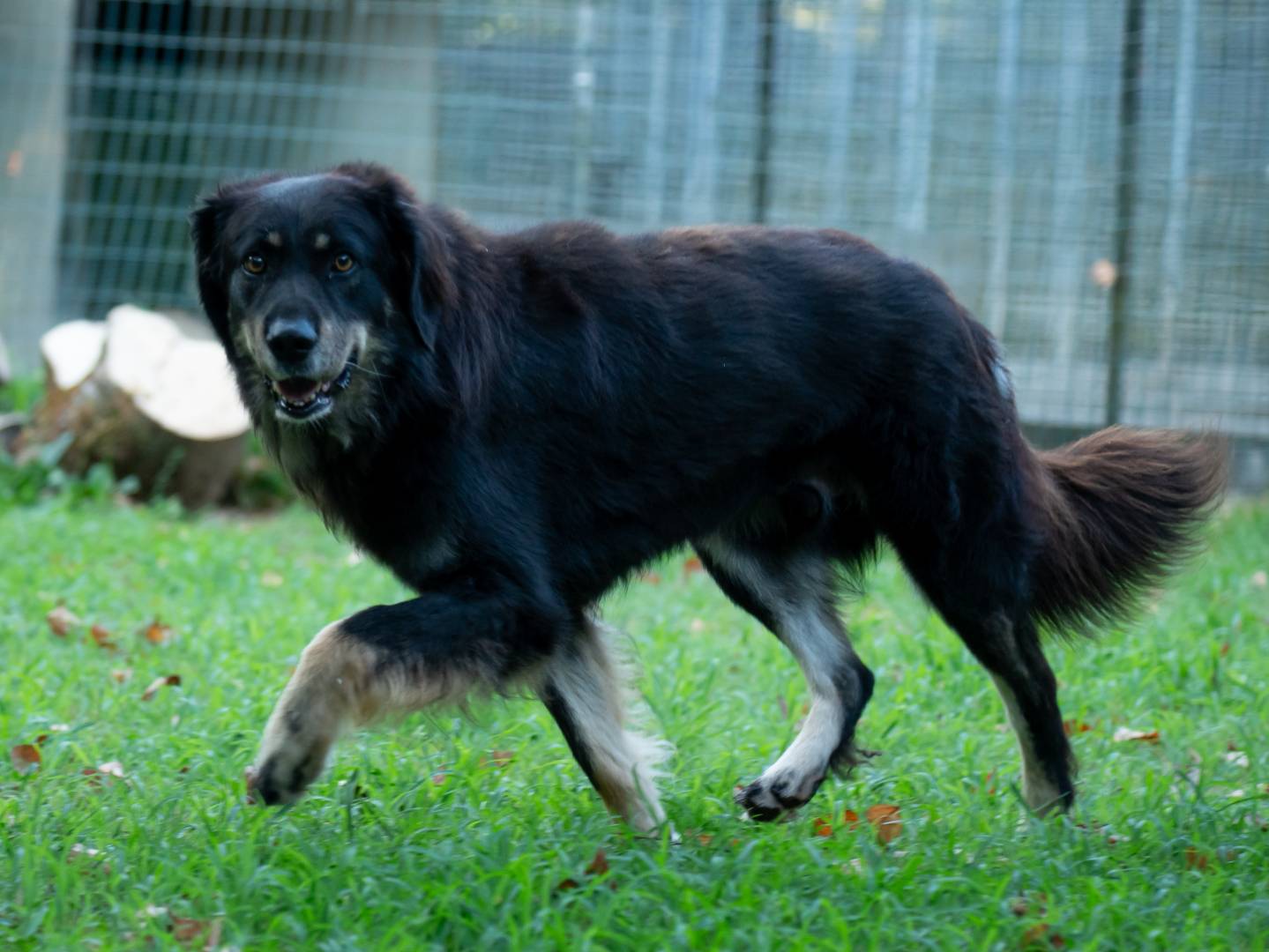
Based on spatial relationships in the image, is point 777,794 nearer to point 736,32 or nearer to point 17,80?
point 736,32

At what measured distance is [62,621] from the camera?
5.68m

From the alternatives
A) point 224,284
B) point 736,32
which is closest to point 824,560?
point 224,284

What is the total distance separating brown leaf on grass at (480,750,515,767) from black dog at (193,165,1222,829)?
469mm

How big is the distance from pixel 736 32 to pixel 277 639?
570cm

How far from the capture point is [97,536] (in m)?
7.36

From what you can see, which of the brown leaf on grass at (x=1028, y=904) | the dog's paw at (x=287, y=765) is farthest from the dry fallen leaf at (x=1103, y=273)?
the dog's paw at (x=287, y=765)

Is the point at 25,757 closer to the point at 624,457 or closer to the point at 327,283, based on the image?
the point at 327,283

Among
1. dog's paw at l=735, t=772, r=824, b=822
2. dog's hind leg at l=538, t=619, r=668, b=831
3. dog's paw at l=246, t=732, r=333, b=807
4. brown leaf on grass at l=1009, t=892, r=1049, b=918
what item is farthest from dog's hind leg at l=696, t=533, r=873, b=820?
dog's paw at l=246, t=732, r=333, b=807

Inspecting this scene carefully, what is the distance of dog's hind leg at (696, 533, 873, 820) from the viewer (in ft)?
13.7

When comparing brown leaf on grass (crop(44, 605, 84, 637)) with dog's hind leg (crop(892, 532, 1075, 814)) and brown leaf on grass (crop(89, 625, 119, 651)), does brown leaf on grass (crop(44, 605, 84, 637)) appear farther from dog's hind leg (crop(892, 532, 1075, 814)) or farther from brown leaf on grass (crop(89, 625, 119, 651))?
dog's hind leg (crop(892, 532, 1075, 814))

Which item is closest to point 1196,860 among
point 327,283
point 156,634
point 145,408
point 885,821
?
point 885,821

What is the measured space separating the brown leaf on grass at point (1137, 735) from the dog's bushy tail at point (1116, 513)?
58 cm

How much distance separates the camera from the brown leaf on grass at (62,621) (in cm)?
564

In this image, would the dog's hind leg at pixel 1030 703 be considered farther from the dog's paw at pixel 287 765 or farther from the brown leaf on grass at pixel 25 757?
the brown leaf on grass at pixel 25 757
